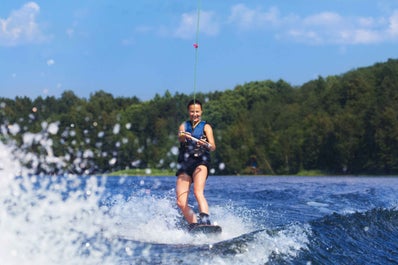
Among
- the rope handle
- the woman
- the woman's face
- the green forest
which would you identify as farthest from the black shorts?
the green forest

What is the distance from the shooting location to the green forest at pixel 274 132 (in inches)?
2517

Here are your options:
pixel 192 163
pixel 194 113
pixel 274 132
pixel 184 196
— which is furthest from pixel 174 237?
pixel 274 132

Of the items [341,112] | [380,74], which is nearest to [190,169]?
[341,112]

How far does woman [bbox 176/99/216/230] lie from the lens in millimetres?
8836

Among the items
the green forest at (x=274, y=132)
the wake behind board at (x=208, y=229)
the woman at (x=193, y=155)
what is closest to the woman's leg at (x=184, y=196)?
the woman at (x=193, y=155)

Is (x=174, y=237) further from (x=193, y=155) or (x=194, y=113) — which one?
(x=194, y=113)

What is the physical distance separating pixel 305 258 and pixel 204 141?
8.99ft

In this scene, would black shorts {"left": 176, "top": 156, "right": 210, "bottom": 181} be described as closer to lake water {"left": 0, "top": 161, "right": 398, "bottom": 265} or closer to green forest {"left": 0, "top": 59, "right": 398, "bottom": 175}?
lake water {"left": 0, "top": 161, "right": 398, "bottom": 265}

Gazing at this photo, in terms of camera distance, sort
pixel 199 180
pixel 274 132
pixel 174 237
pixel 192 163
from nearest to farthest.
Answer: pixel 174 237
pixel 199 180
pixel 192 163
pixel 274 132

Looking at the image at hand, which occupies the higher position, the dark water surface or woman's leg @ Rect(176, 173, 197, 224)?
woman's leg @ Rect(176, 173, 197, 224)

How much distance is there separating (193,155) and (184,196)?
61 centimetres

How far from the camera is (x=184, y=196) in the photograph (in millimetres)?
8977

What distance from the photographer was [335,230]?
344 inches

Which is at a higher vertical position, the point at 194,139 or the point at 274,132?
the point at 274,132
